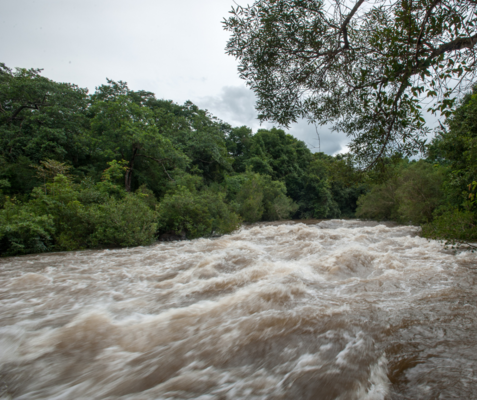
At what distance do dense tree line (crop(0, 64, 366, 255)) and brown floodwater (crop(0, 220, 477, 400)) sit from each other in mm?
2347

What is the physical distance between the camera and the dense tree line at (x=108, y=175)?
31.9 ft

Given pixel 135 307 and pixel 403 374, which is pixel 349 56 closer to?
pixel 403 374

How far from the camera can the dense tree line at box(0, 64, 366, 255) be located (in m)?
9.72

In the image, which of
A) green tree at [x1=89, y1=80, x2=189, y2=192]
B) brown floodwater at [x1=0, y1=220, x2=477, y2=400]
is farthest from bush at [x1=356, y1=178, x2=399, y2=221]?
brown floodwater at [x1=0, y1=220, x2=477, y2=400]

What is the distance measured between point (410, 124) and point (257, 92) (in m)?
2.70

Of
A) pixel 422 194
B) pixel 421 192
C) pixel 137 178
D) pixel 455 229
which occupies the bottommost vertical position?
pixel 455 229

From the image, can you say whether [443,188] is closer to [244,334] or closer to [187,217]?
[187,217]

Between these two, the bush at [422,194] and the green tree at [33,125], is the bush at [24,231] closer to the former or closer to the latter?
the green tree at [33,125]

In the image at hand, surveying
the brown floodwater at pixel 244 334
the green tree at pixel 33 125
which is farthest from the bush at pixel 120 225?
the green tree at pixel 33 125

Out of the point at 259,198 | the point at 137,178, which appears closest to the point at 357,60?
the point at 137,178

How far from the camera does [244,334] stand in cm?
313

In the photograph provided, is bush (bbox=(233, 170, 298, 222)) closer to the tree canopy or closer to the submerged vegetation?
the submerged vegetation

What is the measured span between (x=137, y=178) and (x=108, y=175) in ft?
18.8

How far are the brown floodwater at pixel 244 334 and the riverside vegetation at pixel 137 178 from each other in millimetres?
2062
